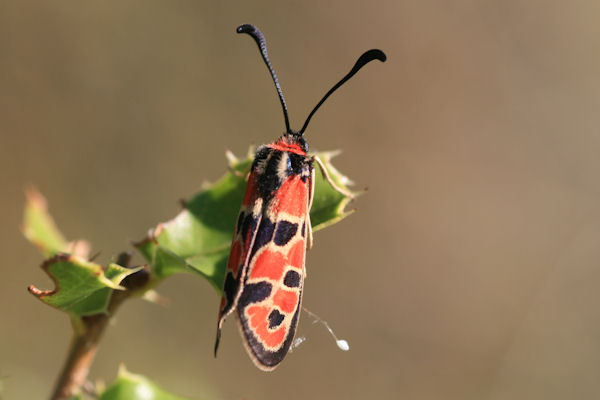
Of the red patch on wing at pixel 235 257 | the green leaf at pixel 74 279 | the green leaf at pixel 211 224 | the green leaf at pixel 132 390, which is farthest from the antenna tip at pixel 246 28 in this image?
the green leaf at pixel 132 390

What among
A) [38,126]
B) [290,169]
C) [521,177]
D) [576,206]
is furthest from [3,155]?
[576,206]

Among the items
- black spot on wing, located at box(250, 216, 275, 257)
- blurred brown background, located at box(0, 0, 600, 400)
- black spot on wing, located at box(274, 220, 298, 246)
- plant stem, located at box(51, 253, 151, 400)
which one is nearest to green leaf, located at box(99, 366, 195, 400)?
plant stem, located at box(51, 253, 151, 400)

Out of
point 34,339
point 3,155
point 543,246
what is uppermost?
point 543,246

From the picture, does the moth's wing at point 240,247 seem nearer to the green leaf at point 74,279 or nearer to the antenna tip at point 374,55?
the green leaf at point 74,279

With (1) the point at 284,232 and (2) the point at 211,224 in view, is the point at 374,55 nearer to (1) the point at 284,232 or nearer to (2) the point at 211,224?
(1) the point at 284,232

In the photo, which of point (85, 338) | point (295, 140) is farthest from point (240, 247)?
point (295, 140)

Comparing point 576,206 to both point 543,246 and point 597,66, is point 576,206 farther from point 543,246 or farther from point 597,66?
point 597,66

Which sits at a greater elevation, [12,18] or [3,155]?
[12,18]
